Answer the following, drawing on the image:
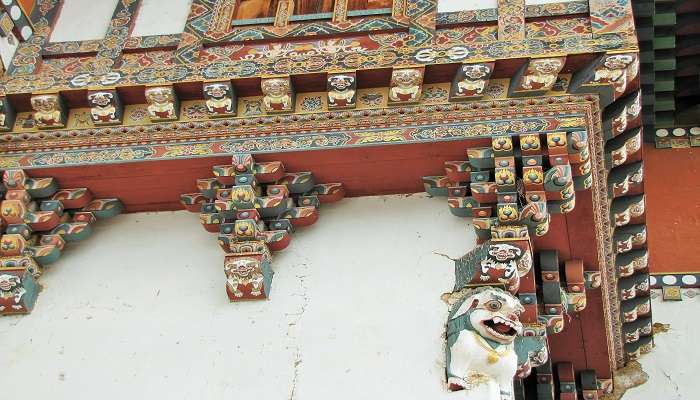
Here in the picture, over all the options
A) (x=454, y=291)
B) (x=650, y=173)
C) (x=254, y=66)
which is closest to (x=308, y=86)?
(x=254, y=66)

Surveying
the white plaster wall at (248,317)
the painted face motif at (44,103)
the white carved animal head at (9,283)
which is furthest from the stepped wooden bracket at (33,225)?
the painted face motif at (44,103)

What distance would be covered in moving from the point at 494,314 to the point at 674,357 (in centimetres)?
314

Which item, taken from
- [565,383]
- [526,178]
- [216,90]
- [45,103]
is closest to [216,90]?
[216,90]

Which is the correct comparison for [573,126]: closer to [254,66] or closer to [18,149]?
[254,66]

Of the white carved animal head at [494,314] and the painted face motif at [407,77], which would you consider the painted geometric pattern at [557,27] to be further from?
the white carved animal head at [494,314]

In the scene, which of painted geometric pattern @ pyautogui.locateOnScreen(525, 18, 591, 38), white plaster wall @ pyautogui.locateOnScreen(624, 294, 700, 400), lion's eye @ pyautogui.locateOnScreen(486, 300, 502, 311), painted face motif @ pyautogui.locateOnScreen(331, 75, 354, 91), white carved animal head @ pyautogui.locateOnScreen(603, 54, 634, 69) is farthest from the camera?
white plaster wall @ pyautogui.locateOnScreen(624, 294, 700, 400)

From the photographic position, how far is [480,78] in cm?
679

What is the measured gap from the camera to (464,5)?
737 centimetres

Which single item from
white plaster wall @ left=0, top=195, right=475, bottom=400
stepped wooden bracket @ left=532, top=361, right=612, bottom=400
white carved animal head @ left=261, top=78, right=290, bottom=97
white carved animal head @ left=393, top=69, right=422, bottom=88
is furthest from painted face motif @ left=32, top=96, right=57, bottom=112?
stepped wooden bracket @ left=532, top=361, right=612, bottom=400

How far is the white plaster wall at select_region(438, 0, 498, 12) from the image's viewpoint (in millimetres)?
7313

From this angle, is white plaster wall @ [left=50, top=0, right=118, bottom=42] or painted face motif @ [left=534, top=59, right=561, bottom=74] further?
white plaster wall @ [left=50, top=0, right=118, bottom=42]

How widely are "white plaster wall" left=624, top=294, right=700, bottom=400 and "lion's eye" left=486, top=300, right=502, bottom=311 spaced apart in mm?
2809

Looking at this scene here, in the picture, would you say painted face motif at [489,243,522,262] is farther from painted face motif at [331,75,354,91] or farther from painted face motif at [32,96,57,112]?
painted face motif at [32,96,57,112]

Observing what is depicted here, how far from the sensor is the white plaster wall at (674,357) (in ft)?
28.5
